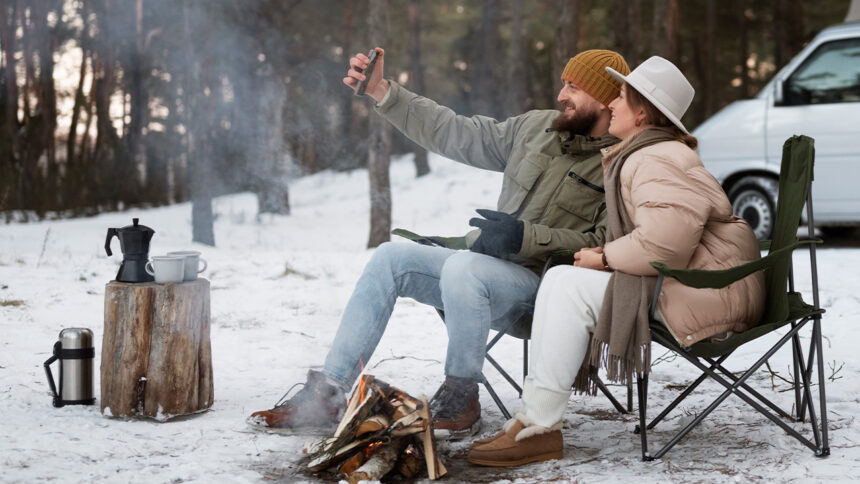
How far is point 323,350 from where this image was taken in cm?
420

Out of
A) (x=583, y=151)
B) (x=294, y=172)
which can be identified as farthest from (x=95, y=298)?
(x=294, y=172)

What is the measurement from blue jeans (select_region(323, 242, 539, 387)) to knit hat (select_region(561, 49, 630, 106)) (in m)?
0.63

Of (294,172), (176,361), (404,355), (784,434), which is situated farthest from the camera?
(294,172)

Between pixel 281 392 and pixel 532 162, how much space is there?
4.48ft

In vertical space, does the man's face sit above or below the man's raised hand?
below

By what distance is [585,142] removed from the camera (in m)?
2.88

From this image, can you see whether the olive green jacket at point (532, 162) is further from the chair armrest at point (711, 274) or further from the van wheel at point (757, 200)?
the van wheel at point (757, 200)

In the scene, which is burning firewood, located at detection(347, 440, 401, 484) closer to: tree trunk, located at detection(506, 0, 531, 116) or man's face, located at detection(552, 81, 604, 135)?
man's face, located at detection(552, 81, 604, 135)

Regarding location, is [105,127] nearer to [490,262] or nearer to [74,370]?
[74,370]

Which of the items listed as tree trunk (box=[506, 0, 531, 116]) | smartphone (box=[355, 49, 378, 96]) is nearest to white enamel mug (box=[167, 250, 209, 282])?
smartphone (box=[355, 49, 378, 96])

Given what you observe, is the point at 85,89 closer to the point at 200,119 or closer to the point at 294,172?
the point at 294,172

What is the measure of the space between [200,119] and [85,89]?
6.75 metres

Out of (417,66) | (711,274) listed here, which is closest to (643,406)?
(711,274)

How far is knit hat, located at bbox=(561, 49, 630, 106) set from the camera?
9.27 ft
